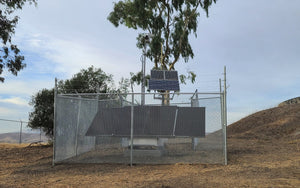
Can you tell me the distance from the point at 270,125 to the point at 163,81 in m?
11.2

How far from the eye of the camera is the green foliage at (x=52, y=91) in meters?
18.0

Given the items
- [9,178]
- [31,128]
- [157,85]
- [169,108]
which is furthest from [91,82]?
[9,178]

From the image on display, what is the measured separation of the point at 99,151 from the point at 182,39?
497 inches

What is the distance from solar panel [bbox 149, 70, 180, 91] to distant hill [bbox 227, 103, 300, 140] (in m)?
7.73

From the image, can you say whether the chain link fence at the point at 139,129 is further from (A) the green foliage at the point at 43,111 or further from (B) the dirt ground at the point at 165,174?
(A) the green foliage at the point at 43,111

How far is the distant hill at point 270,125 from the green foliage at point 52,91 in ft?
33.8

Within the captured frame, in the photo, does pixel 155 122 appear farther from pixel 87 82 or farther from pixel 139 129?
pixel 87 82

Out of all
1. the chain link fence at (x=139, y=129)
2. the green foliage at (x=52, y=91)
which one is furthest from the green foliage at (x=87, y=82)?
the chain link fence at (x=139, y=129)

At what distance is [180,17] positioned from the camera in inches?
898

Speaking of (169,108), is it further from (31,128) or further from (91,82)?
(31,128)

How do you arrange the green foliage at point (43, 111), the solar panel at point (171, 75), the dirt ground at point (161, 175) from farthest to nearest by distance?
1. the green foliage at point (43, 111)
2. the solar panel at point (171, 75)
3. the dirt ground at point (161, 175)

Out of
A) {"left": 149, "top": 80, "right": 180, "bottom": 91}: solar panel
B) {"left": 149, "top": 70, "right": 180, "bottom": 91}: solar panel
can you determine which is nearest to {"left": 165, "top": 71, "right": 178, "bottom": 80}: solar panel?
{"left": 149, "top": 70, "right": 180, "bottom": 91}: solar panel

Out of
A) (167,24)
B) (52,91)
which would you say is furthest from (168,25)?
(52,91)

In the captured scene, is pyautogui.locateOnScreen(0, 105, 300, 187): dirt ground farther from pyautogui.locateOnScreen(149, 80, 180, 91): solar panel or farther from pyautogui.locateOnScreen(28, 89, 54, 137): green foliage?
pyautogui.locateOnScreen(28, 89, 54, 137): green foliage
